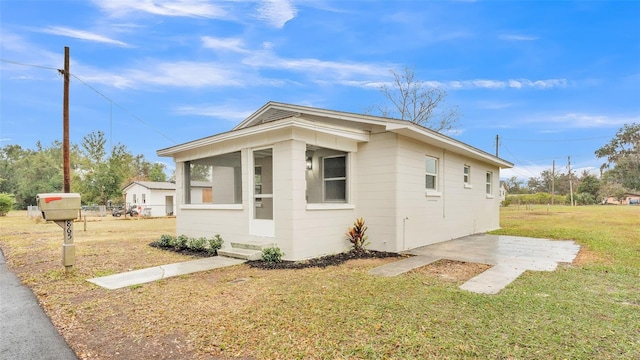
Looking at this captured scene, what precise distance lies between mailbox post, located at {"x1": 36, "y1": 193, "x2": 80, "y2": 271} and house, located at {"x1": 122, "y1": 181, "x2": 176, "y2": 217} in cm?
2511

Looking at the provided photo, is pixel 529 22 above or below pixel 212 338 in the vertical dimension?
above

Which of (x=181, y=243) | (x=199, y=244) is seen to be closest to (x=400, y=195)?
(x=199, y=244)

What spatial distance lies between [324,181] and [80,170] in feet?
139

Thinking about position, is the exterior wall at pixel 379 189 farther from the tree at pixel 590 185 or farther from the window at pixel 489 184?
the tree at pixel 590 185

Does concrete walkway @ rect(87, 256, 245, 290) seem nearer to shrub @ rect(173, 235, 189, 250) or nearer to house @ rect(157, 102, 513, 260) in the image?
house @ rect(157, 102, 513, 260)

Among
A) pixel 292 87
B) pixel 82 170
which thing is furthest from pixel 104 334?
pixel 82 170

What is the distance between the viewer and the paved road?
3.07 meters

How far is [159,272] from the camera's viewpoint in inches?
244

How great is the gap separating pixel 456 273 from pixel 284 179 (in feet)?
12.7

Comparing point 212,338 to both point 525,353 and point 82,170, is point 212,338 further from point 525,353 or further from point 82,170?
point 82,170

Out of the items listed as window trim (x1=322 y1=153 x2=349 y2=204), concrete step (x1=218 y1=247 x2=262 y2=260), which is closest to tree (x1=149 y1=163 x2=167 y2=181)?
concrete step (x1=218 y1=247 x2=262 y2=260)

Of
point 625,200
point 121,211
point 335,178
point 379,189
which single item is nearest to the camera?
point 379,189

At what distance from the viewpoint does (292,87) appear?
20.5m

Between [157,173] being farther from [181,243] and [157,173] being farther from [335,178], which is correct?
[335,178]
